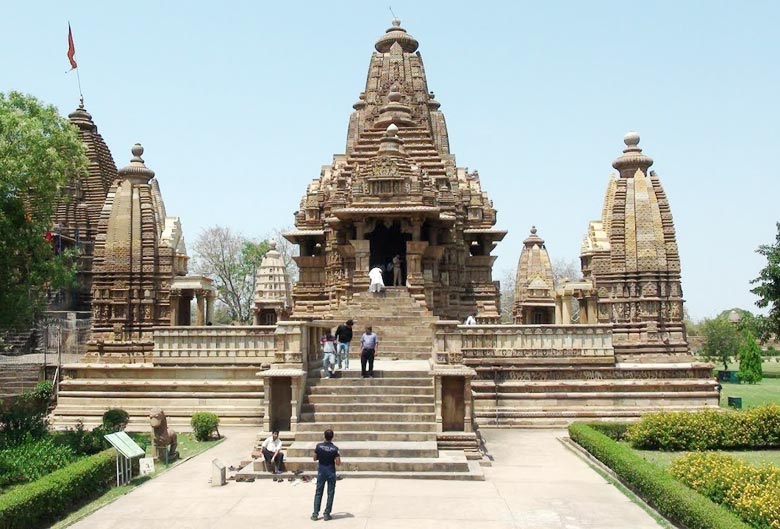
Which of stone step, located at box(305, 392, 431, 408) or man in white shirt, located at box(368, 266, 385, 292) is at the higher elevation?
man in white shirt, located at box(368, 266, 385, 292)

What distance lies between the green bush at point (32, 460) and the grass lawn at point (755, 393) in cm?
1857

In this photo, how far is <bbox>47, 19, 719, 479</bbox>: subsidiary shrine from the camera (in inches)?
555

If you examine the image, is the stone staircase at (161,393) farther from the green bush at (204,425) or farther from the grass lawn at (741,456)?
the grass lawn at (741,456)

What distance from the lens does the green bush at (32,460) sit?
11.7 m

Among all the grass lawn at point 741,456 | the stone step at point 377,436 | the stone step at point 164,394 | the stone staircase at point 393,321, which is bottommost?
the grass lawn at point 741,456

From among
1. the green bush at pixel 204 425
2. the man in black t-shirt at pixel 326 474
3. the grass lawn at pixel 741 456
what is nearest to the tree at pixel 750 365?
the grass lawn at pixel 741 456

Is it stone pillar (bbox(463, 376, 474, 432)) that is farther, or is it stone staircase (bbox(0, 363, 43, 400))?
stone staircase (bbox(0, 363, 43, 400))

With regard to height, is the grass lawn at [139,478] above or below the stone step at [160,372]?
below

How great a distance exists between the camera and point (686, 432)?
48.3ft

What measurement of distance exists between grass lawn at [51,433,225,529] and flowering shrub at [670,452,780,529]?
8123 mm

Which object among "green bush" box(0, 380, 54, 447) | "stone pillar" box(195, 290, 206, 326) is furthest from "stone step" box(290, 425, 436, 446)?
"stone pillar" box(195, 290, 206, 326)

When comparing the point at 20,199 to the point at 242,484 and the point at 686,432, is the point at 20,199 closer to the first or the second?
the point at 242,484

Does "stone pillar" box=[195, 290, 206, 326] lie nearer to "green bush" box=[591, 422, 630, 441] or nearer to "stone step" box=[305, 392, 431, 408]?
"stone step" box=[305, 392, 431, 408]

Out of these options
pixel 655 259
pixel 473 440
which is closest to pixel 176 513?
pixel 473 440
